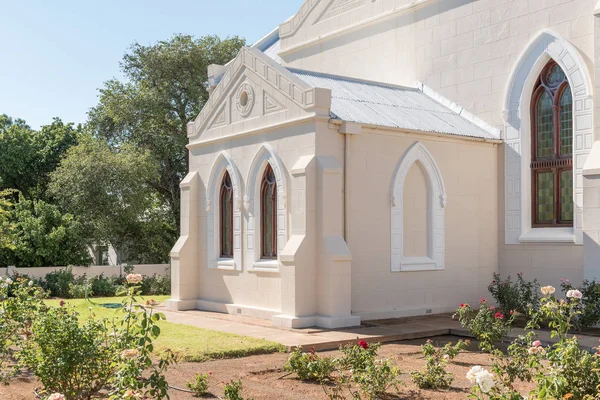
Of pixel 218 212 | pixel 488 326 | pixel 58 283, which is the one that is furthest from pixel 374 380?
pixel 58 283

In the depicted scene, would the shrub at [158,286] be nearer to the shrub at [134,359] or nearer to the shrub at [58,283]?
the shrub at [58,283]

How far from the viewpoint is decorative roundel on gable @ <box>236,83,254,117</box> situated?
1695 cm

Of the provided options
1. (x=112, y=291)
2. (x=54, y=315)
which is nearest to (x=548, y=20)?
(x=54, y=315)

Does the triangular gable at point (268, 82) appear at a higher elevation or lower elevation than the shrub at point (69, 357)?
higher

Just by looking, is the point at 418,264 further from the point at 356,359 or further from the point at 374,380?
the point at 374,380

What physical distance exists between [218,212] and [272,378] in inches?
349

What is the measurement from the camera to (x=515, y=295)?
1532 centimetres

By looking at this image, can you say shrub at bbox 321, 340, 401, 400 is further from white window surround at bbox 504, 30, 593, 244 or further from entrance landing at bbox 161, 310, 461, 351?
white window surround at bbox 504, 30, 593, 244

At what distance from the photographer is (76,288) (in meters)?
24.1

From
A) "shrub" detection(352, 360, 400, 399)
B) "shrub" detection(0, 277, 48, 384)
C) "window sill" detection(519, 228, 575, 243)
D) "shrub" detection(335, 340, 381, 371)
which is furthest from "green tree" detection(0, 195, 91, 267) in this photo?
"shrub" detection(352, 360, 400, 399)

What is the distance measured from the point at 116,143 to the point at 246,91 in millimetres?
19185

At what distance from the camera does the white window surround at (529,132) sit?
15.5 m

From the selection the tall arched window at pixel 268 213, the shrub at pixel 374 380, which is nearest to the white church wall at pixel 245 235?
the tall arched window at pixel 268 213

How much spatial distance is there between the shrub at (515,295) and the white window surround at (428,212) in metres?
1.42
